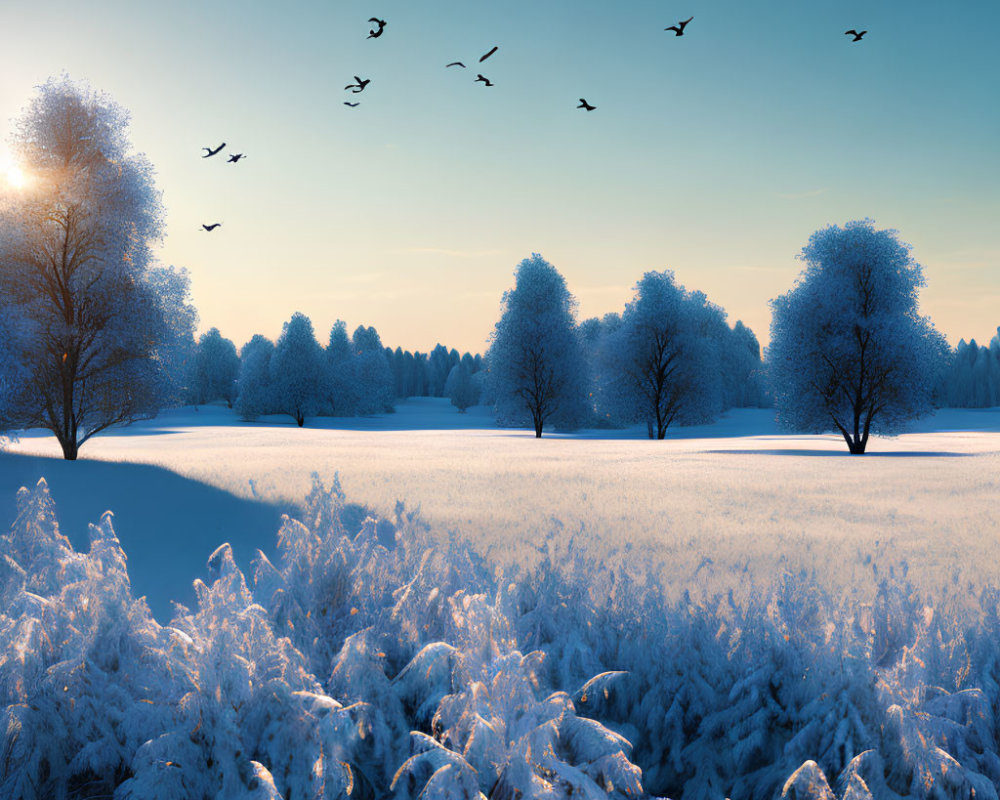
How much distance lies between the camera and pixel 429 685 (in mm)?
4035

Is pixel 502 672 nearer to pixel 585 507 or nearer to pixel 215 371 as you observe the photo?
pixel 585 507

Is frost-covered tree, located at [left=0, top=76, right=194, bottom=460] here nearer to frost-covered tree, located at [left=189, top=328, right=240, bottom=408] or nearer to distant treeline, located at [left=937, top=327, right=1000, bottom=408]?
frost-covered tree, located at [left=189, top=328, right=240, bottom=408]

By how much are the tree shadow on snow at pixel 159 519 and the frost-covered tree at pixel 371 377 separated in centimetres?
5710

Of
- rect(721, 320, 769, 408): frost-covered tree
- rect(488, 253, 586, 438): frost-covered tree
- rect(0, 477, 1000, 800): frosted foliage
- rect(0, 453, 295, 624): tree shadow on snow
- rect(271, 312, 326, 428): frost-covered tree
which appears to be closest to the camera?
rect(0, 477, 1000, 800): frosted foliage

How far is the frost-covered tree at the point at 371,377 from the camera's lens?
6988 centimetres

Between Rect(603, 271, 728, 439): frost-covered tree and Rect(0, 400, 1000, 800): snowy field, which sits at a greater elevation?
Rect(603, 271, 728, 439): frost-covered tree

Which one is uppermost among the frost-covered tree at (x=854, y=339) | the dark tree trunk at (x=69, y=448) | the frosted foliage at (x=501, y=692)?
the frost-covered tree at (x=854, y=339)

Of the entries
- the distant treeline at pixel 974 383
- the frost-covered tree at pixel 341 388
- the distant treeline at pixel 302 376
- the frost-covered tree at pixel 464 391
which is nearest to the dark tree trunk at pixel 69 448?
the distant treeline at pixel 302 376

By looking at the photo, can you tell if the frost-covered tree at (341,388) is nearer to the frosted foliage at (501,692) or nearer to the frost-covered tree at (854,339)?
the frost-covered tree at (854,339)

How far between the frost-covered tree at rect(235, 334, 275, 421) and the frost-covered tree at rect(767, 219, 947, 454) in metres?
47.9

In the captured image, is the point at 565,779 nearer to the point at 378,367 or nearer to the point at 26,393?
the point at 26,393

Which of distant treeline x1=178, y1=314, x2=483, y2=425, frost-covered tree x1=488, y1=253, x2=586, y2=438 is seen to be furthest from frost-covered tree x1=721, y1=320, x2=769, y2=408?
frost-covered tree x1=488, y1=253, x2=586, y2=438

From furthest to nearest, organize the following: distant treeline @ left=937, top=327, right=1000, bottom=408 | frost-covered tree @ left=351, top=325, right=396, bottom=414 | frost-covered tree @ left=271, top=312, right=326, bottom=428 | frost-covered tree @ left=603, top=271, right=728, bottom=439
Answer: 1. distant treeline @ left=937, top=327, right=1000, bottom=408
2. frost-covered tree @ left=351, top=325, right=396, bottom=414
3. frost-covered tree @ left=271, top=312, right=326, bottom=428
4. frost-covered tree @ left=603, top=271, right=728, bottom=439

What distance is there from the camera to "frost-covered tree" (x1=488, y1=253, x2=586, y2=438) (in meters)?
37.4
